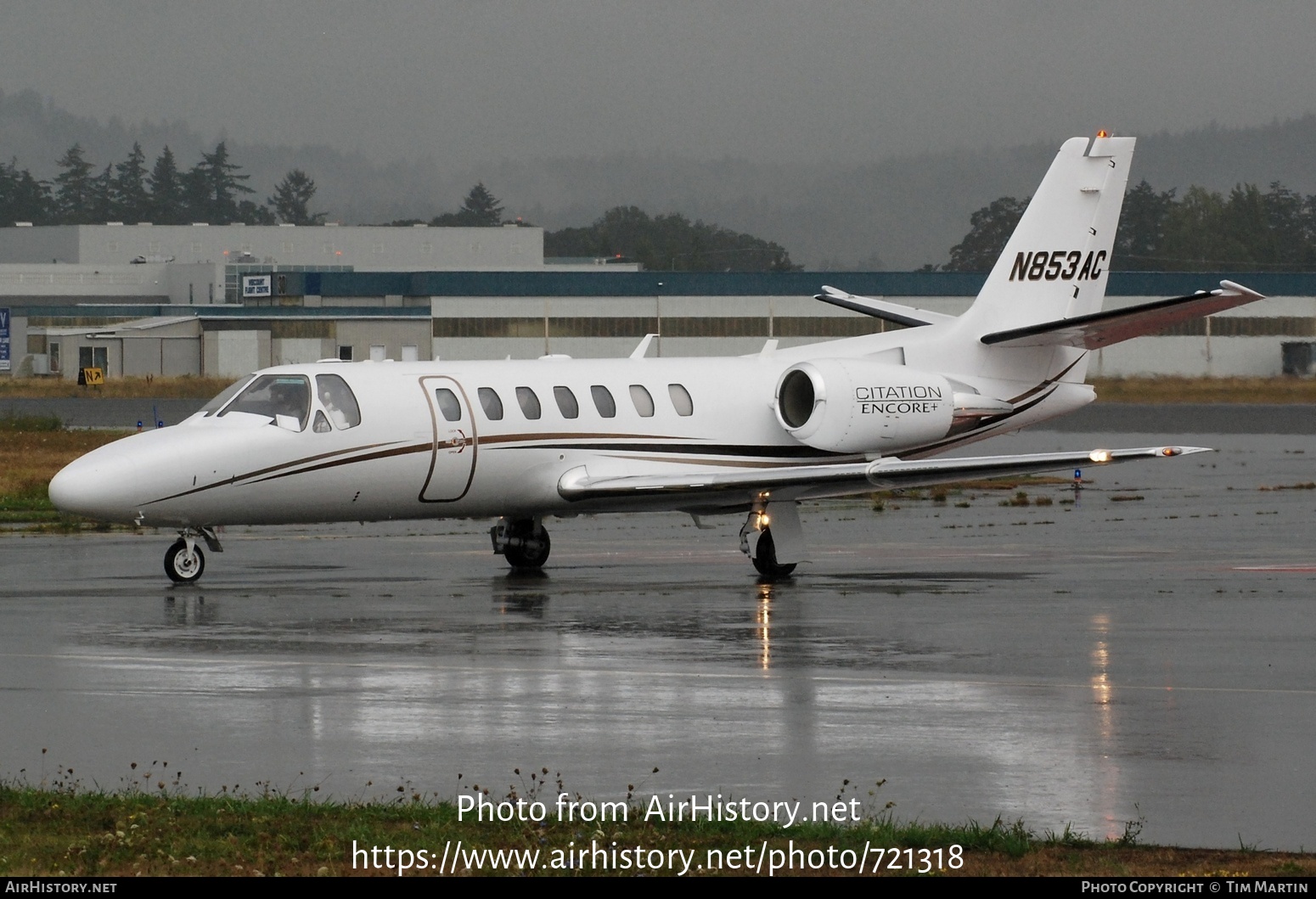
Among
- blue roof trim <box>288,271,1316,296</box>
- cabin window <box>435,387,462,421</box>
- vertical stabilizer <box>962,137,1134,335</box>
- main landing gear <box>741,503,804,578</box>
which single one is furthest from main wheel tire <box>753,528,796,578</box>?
blue roof trim <box>288,271,1316,296</box>

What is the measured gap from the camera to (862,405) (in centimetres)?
2255

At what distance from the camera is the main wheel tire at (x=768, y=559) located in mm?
20953

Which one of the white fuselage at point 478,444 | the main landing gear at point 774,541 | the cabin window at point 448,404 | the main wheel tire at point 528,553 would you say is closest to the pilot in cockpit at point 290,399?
the white fuselage at point 478,444

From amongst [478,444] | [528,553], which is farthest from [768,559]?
[478,444]

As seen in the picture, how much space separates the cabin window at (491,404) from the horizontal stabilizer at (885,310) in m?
7.23

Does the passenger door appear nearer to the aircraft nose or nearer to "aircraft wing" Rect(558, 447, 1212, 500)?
"aircraft wing" Rect(558, 447, 1212, 500)

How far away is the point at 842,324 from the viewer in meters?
86.6

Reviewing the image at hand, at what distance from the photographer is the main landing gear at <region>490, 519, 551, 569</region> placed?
72.1 feet

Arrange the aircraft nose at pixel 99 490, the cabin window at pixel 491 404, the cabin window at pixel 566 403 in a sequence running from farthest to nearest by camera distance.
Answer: the cabin window at pixel 566 403 < the cabin window at pixel 491 404 < the aircraft nose at pixel 99 490

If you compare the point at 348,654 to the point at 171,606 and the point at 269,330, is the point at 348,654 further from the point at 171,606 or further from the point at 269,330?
the point at 269,330

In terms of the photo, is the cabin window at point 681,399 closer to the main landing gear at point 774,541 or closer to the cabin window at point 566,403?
the cabin window at point 566,403

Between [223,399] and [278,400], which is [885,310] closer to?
[278,400]

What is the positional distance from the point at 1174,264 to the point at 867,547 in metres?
144

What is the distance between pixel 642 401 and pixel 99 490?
6.59 metres
